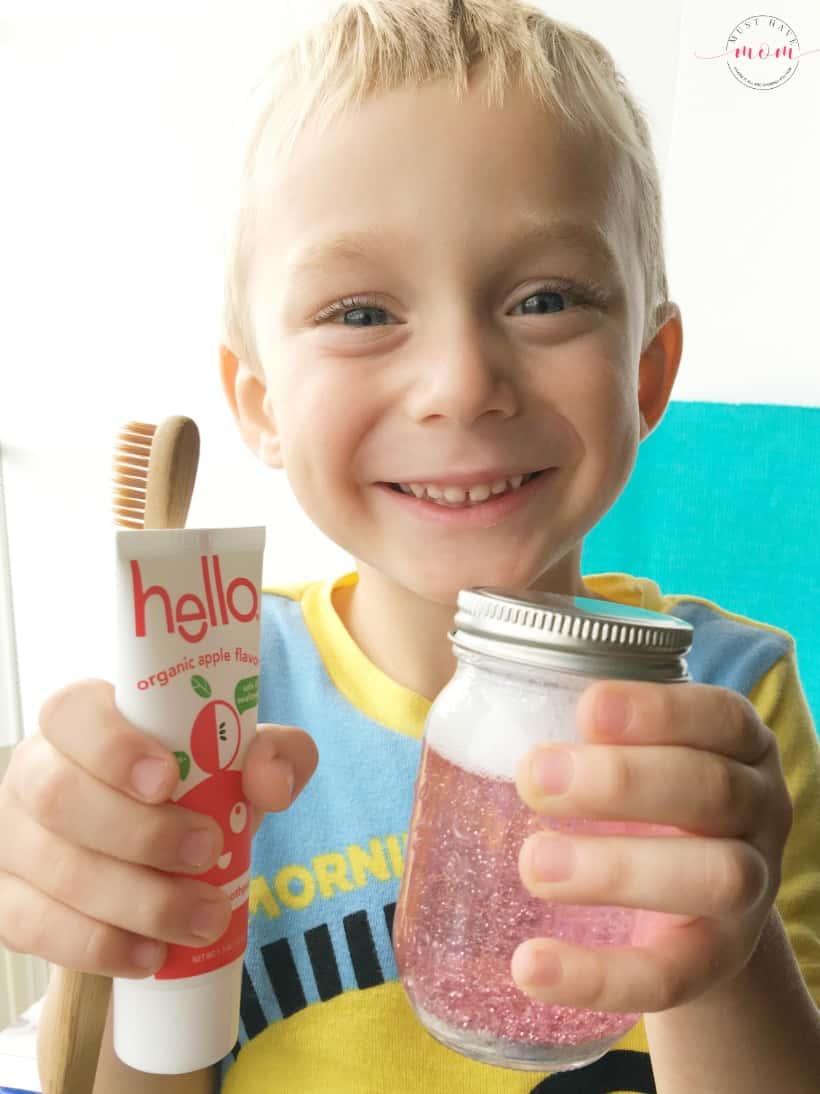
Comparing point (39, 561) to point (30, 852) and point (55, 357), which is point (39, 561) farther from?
point (30, 852)

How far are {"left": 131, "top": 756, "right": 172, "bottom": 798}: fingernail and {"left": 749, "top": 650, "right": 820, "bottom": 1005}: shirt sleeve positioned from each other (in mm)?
475

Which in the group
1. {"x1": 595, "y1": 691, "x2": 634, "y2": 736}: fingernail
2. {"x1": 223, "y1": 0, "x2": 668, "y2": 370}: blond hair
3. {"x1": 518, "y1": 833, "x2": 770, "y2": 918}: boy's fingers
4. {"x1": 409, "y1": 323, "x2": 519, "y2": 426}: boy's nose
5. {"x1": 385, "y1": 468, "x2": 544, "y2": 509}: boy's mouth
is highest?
{"x1": 223, "y1": 0, "x2": 668, "y2": 370}: blond hair

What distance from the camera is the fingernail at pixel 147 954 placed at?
379 millimetres

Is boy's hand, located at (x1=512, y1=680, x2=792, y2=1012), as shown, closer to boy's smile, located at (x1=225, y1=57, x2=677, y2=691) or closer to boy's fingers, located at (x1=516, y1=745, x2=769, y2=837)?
boy's fingers, located at (x1=516, y1=745, x2=769, y2=837)

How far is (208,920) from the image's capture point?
0.38 m

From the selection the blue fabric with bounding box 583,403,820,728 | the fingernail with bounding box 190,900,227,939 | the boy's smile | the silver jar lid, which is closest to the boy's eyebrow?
the boy's smile

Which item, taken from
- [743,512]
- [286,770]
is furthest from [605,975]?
[743,512]

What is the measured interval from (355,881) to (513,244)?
1.43 ft

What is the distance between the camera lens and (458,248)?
0.48 m

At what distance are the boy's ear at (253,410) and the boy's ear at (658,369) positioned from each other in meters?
0.27

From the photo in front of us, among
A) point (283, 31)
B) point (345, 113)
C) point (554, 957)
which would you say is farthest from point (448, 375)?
point (283, 31)

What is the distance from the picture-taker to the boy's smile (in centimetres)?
49

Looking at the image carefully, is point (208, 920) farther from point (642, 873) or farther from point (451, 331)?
point (451, 331)

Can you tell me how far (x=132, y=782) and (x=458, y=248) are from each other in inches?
11.7
